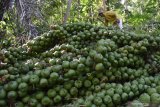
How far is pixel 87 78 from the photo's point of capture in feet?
7.34

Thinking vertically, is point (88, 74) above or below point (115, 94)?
above

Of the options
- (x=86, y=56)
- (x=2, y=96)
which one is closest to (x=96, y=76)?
(x=86, y=56)

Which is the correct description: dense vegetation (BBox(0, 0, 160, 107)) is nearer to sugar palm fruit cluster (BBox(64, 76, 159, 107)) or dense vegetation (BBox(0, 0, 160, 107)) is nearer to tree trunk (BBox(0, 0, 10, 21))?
sugar palm fruit cluster (BBox(64, 76, 159, 107))

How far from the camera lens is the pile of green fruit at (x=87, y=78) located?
2137 millimetres

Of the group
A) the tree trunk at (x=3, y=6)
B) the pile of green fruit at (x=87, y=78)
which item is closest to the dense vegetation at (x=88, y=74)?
the pile of green fruit at (x=87, y=78)

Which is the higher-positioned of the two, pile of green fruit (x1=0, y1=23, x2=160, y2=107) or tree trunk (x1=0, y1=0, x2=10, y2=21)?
tree trunk (x1=0, y1=0, x2=10, y2=21)

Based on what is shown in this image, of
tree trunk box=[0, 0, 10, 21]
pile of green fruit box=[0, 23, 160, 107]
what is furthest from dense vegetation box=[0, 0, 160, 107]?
tree trunk box=[0, 0, 10, 21]

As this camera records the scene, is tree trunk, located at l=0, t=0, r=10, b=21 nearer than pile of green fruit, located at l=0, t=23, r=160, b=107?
No

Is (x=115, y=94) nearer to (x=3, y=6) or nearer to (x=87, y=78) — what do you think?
(x=87, y=78)

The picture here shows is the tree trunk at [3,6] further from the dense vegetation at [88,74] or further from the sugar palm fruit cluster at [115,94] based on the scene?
the sugar palm fruit cluster at [115,94]

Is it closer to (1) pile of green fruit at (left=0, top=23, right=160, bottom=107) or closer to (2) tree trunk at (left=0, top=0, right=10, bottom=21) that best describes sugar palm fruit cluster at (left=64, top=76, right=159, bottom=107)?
(1) pile of green fruit at (left=0, top=23, right=160, bottom=107)

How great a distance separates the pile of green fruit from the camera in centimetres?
214

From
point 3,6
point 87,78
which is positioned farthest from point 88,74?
point 3,6

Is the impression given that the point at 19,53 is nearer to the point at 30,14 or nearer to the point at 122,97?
the point at 122,97
